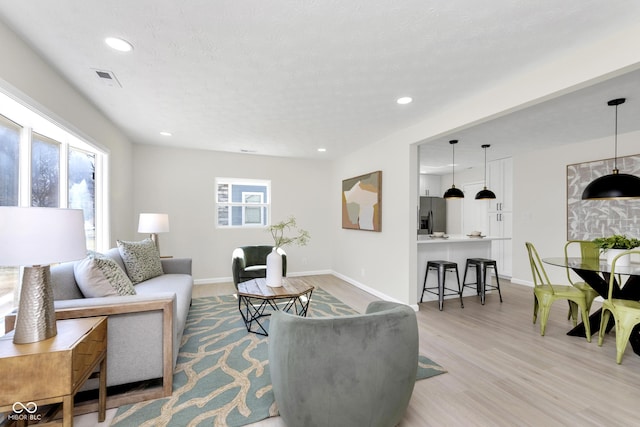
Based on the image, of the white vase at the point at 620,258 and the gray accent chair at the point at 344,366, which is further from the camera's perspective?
the white vase at the point at 620,258

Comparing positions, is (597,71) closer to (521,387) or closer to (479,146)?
(521,387)

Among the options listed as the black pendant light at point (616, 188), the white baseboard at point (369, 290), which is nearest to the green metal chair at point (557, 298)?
the black pendant light at point (616, 188)

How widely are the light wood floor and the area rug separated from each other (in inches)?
7.0

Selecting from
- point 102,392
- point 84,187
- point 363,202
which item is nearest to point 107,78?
point 84,187

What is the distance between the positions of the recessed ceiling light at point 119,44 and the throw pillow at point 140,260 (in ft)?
6.65

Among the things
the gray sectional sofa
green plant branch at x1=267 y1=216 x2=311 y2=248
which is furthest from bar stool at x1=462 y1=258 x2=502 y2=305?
the gray sectional sofa

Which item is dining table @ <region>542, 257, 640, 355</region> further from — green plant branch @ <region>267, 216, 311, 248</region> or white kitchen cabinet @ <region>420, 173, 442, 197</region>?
white kitchen cabinet @ <region>420, 173, 442, 197</region>

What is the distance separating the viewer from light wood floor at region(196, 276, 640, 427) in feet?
5.93

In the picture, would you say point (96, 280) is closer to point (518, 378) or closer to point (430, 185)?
point (518, 378)

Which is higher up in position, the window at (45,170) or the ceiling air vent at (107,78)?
the ceiling air vent at (107,78)

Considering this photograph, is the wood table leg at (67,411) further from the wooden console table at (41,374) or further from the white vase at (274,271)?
the white vase at (274,271)

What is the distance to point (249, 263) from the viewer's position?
4.75 metres

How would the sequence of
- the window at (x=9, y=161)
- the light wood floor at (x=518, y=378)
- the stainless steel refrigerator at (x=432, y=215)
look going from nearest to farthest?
the light wood floor at (x=518, y=378)
the window at (x=9, y=161)
the stainless steel refrigerator at (x=432, y=215)

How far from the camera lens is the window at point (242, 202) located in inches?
218
